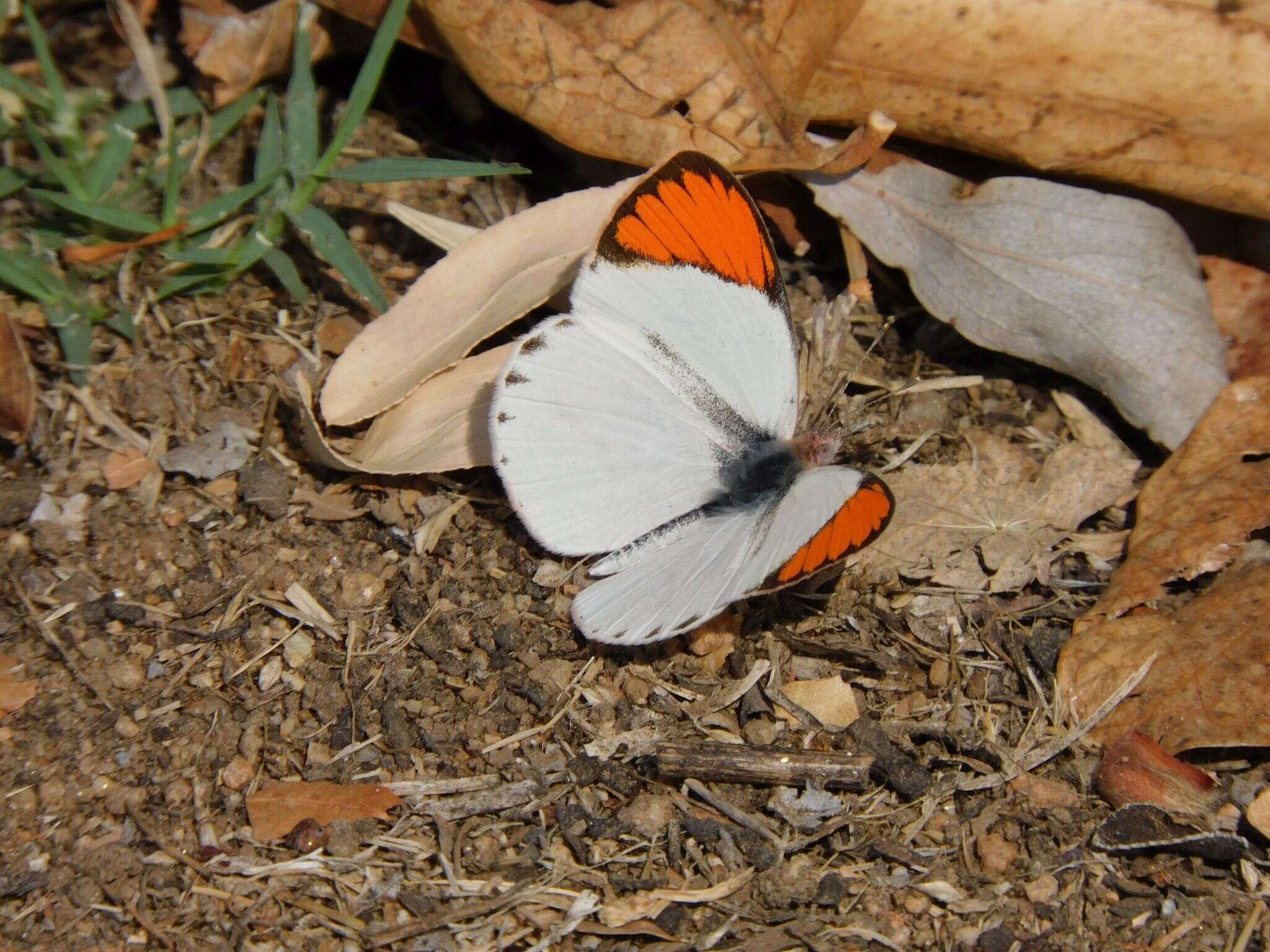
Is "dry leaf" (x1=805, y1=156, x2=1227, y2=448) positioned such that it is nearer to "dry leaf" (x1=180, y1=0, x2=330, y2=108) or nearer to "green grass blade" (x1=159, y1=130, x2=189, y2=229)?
"dry leaf" (x1=180, y1=0, x2=330, y2=108)

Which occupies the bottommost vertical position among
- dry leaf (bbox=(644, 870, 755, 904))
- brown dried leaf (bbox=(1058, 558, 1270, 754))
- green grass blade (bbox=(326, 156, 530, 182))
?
dry leaf (bbox=(644, 870, 755, 904))

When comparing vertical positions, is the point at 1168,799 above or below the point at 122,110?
below

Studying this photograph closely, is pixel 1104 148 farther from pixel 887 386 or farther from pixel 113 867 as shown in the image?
pixel 113 867

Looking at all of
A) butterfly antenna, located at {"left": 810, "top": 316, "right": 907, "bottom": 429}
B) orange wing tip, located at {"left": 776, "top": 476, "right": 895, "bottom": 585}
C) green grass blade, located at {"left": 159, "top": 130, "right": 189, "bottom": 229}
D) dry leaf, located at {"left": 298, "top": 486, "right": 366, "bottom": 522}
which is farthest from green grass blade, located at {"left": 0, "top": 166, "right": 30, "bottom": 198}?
orange wing tip, located at {"left": 776, "top": 476, "right": 895, "bottom": 585}

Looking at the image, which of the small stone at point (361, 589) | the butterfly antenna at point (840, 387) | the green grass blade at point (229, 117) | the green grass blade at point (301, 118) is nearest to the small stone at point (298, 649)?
the small stone at point (361, 589)

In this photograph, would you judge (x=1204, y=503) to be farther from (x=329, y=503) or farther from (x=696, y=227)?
(x=329, y=503)

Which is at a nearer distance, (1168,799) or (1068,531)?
(1168,799)

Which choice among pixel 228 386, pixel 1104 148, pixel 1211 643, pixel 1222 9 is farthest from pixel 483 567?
pixel 1222 9

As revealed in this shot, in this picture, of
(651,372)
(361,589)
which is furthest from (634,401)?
(361,589)
